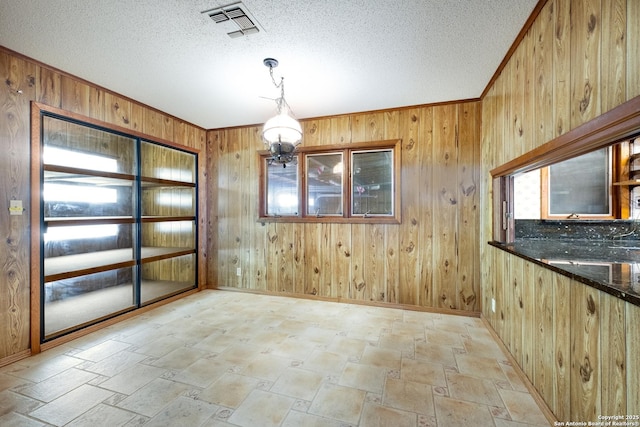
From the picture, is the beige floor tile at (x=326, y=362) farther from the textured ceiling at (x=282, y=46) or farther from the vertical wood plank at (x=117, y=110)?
the vertical wood plank at (x=117, y=110)

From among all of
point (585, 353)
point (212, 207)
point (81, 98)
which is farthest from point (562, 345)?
point (81, 98)

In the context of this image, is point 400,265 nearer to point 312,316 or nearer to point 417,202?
point 417,202

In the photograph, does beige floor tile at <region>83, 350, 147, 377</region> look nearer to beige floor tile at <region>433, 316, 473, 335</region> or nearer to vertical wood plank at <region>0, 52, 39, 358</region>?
vertical wood plank at <region>0, 52, 39, 358</region>

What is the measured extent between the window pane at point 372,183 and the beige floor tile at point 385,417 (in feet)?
7.57

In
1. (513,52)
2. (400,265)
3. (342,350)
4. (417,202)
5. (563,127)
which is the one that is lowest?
(342,350)

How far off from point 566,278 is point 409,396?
122 cm

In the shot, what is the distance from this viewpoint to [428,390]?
Answer: 6.08 ft

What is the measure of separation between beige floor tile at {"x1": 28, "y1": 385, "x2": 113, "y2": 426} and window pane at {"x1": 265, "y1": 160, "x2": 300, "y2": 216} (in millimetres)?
2699

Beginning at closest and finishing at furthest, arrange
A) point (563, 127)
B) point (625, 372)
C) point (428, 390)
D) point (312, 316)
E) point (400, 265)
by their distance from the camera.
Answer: point (625, 372)
point (563, 127)
point (428, 390)
point (312, 316)
point (400, 265)

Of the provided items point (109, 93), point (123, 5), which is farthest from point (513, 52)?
point (109, 93)

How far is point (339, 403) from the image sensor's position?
5.69 feet

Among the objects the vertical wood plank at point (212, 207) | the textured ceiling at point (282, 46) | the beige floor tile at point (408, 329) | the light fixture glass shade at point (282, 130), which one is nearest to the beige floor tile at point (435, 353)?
the beige floor tile at point (408, 329)

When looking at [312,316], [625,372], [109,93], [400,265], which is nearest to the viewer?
[625,372]

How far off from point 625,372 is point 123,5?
331 centimetres
